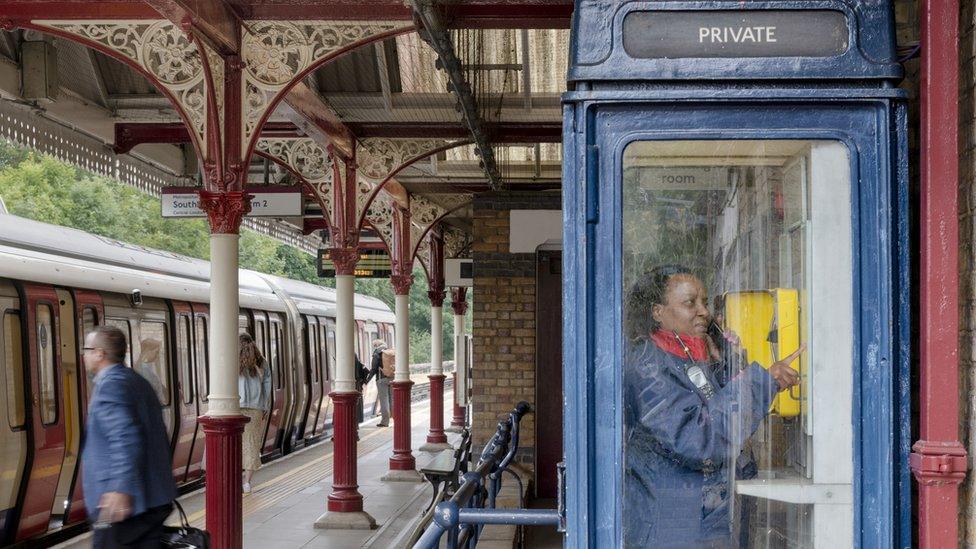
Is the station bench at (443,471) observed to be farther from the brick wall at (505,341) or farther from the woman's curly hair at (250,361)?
the woman's curly hair at (250,361)

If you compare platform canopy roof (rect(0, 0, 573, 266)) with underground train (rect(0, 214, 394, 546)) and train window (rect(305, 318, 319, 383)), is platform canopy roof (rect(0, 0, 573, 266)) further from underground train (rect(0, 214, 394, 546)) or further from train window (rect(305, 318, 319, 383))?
train window (rect(305, 318, 319, 383))

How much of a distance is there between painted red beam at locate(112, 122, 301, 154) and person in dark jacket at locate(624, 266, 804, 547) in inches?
341

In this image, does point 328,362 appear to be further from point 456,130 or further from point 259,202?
point 456,130

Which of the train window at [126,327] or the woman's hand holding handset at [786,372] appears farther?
the train window at [126,327]

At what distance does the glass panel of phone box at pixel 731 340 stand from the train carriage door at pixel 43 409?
7458 millimetres

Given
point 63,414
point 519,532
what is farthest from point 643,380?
point 63,414

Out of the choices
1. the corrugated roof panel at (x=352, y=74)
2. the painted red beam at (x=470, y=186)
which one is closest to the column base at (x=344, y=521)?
the corrugated roof panel at (x=352, y=74)

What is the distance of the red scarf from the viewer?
298cm

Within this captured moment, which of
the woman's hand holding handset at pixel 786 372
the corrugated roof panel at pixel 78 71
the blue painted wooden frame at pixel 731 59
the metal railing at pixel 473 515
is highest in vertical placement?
the corrugated roof panel at pixel 78 71

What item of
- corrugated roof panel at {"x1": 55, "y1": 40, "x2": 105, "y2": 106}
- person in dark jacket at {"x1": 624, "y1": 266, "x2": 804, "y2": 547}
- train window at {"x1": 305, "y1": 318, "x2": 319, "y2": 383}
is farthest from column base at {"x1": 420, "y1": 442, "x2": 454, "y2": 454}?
person in dark jacket at {"x1": 624, "y1": 266, "x2": 804, "y2": 547}

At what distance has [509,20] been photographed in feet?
23.0

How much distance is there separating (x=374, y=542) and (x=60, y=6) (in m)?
5.95

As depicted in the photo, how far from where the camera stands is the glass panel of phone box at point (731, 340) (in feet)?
9.69

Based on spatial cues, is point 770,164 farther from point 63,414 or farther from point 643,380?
point 63,414
